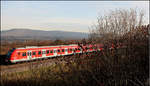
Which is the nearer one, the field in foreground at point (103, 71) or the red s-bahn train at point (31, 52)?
the field in foreground at point (103, 71)

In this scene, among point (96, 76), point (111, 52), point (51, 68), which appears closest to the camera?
point (96, 76)

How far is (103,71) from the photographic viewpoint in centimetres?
402

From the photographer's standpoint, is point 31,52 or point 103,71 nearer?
point 103,71

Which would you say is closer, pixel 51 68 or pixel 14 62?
pixel 51 68

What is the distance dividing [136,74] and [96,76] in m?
0.99

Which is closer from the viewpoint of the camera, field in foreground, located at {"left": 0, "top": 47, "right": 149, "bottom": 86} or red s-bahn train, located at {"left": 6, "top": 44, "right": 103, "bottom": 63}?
field in foreground, located at {"left": 0, "top": 47, "right": 149, "bottom": 86}

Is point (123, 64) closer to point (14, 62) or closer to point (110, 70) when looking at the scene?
point (110, 70)

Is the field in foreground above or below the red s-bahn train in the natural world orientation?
above

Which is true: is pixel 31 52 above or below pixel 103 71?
below

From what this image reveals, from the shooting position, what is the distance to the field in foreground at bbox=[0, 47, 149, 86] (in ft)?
11.9

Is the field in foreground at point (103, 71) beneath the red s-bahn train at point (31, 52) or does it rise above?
above

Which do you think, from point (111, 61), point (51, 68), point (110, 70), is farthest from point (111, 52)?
point (51, 68)

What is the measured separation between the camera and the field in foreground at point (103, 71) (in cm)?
362

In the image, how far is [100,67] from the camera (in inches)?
166
